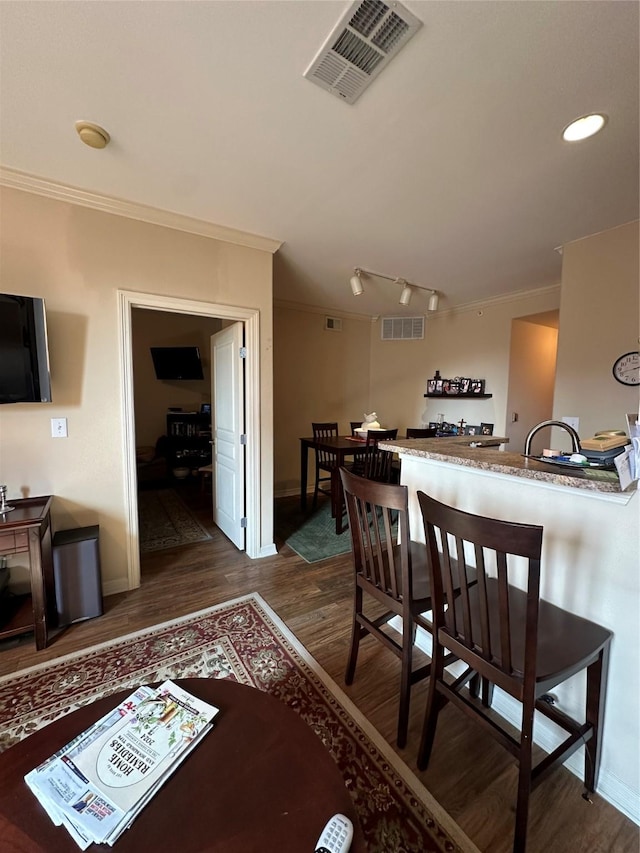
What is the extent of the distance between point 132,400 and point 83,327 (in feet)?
1.85

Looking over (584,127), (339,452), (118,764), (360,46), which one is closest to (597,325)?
(584,127)

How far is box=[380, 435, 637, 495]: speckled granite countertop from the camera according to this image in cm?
123

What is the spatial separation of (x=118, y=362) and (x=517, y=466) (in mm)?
2550

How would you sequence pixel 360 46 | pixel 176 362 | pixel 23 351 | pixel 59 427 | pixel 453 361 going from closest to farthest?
pixel 360 46
pixel 23 351
pixel 59 427
pixel 453 361
pixel 176 362

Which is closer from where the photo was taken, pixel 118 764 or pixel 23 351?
pixel 118 764

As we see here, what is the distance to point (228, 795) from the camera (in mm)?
834

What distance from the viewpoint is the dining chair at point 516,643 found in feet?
3.32

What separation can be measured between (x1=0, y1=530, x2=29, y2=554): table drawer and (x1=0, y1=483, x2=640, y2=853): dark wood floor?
0.61m

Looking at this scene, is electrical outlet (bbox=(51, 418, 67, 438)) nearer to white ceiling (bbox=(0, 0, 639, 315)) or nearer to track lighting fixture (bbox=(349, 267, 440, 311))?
white ceiling (bbox=(0, 0, 639, 315))

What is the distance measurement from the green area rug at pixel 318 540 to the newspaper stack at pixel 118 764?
2071 millimetres

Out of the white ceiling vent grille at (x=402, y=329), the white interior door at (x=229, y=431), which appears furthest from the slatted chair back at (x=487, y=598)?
the white ceiling vent grille at (x=402, y=329)

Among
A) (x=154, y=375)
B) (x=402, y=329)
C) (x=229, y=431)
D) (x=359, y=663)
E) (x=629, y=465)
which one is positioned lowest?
(x=359, y=663)

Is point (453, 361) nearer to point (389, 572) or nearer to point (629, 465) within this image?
point (629, 465)

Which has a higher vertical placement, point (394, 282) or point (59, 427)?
point (394, 282)
